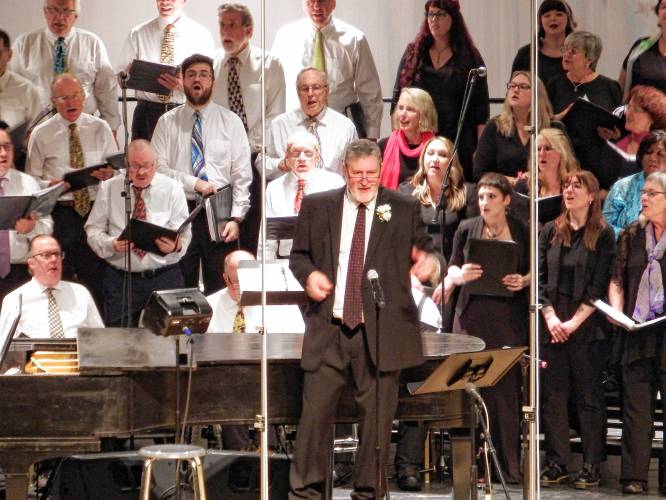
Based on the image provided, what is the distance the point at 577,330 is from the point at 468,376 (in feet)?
6.42

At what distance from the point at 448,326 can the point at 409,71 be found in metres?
1.81

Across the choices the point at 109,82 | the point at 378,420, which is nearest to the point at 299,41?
the point at 109,82

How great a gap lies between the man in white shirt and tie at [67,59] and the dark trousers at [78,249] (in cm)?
92

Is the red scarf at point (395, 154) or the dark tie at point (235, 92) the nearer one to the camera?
the red scarf at point (395, 154)

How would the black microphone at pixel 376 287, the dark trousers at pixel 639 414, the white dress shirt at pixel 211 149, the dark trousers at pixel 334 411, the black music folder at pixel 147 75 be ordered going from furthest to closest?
the white dress shirt at pixel 211 149
the black music folder at pixel 147 75
the dark trousers at pixel 639 414
the dark trousers at pixel 334 411
the black microphone at pixel 376 287

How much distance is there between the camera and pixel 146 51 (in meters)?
8.76

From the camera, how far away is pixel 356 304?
215 inches

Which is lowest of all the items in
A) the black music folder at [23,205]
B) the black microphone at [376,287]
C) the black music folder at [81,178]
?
the black microphone at [376,287]

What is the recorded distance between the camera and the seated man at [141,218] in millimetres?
7789

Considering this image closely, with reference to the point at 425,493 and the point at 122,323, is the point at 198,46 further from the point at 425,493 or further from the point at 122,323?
the point at 425,493

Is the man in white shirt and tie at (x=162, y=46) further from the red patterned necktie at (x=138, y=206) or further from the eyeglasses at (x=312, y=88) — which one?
the eyeglasses at (x=312, y=88)

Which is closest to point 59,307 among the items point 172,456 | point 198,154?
point 198,154

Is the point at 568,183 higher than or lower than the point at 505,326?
higher

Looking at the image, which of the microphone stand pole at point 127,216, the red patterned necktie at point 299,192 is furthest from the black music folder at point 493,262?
the microphone stand pole at point 127,216
